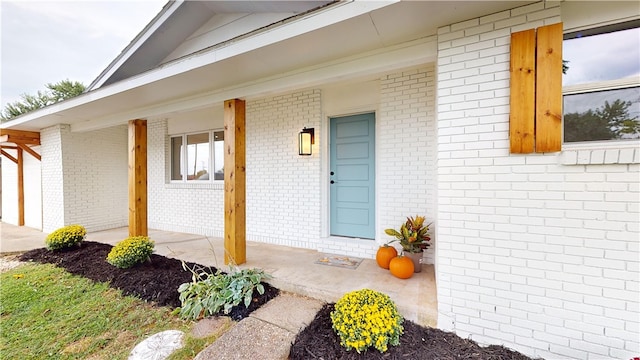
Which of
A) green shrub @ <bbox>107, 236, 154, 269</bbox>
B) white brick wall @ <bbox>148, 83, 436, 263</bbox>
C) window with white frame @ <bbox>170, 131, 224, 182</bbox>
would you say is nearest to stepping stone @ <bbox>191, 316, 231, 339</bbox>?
green shrub @ <bbox>107, 236, 154, 269</bbox>

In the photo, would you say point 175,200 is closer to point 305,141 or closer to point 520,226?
point 305,141

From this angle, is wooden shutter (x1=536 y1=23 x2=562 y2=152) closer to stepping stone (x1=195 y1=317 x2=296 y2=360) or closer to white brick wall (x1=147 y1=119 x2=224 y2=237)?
stepping stone (x1=195 y1=317 x2=296 y2=360)

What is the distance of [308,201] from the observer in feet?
13.9

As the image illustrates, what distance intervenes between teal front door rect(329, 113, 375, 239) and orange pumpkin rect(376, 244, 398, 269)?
63cm

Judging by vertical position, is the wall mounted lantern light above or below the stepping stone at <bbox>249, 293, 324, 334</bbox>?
above

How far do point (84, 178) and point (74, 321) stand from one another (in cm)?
490

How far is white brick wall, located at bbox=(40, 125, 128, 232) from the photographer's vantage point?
5.64 meters

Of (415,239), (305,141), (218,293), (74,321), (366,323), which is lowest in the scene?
(74,321)

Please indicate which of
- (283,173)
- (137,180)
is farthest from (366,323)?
(137,180)

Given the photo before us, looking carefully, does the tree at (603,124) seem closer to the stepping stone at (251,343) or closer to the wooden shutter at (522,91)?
the wooden shutter at (522,91)

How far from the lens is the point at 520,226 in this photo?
74.8 inches

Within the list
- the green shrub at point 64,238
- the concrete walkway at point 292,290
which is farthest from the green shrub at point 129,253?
the green shrub at point 64,238

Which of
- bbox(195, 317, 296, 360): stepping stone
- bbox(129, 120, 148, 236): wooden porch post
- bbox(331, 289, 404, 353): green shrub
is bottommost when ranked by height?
bbox(195, 317, 296, 360): stepping stone

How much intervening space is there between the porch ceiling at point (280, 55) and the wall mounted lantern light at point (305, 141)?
1062mm
